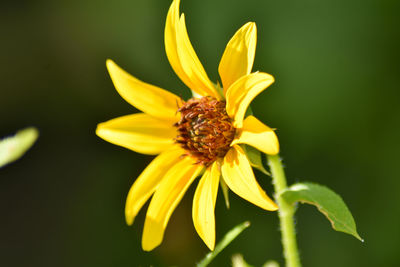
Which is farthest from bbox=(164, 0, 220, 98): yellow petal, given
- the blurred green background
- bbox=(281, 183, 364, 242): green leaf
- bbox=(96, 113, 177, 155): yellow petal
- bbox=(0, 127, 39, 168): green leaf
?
the blurred green background

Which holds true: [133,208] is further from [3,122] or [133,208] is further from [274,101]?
[3,122]

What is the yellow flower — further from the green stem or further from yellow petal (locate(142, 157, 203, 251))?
the green stem

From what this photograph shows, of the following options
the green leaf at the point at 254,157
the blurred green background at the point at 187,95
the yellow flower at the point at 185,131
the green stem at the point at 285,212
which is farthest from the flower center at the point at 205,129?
the blurred green background at the point at 187,95

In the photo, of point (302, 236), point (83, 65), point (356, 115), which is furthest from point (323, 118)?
point (83, 65)

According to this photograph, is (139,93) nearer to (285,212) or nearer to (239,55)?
(239,55)

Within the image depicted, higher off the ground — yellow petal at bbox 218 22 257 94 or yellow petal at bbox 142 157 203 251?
yellow petal at bbox 218 22 257 94

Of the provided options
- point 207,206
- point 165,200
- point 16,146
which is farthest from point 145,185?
point 16,146

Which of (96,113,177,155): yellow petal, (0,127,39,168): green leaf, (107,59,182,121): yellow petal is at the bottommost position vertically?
(96,113,177,155): yellow petal

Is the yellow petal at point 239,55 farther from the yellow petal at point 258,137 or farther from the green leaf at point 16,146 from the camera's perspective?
the green leaf at point 16,146
